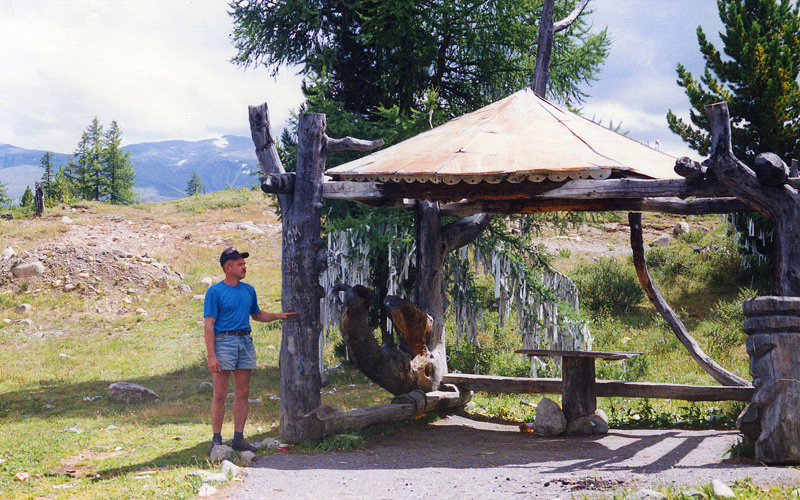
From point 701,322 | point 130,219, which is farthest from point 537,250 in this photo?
point 130,219

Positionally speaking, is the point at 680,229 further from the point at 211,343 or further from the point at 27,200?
the point at 27,200

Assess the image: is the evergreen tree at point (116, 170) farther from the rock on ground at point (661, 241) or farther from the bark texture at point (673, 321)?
the bark texture at point (673, 321)

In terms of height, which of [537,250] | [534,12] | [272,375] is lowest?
[272,375]

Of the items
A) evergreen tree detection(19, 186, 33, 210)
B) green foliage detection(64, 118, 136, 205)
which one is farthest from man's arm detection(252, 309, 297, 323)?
green foliage detection(64, 118, 136, 205)

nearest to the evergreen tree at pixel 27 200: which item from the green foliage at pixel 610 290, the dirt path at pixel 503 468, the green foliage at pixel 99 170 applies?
the green foliage at pixel 99 170

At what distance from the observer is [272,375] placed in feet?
45.1

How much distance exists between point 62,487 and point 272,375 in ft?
25.8

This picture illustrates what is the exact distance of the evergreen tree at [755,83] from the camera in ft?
50.3

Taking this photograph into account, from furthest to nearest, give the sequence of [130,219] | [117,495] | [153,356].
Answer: [130,219], [153,356], [117,495]

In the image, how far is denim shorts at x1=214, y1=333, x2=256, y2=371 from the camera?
631 cm

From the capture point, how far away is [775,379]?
17.6 feet

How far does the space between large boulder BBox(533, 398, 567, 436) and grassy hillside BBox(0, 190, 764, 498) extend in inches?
59.1

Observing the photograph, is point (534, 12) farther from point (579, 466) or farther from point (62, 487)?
point (62, 487)

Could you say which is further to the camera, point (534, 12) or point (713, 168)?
point (534, 12)
